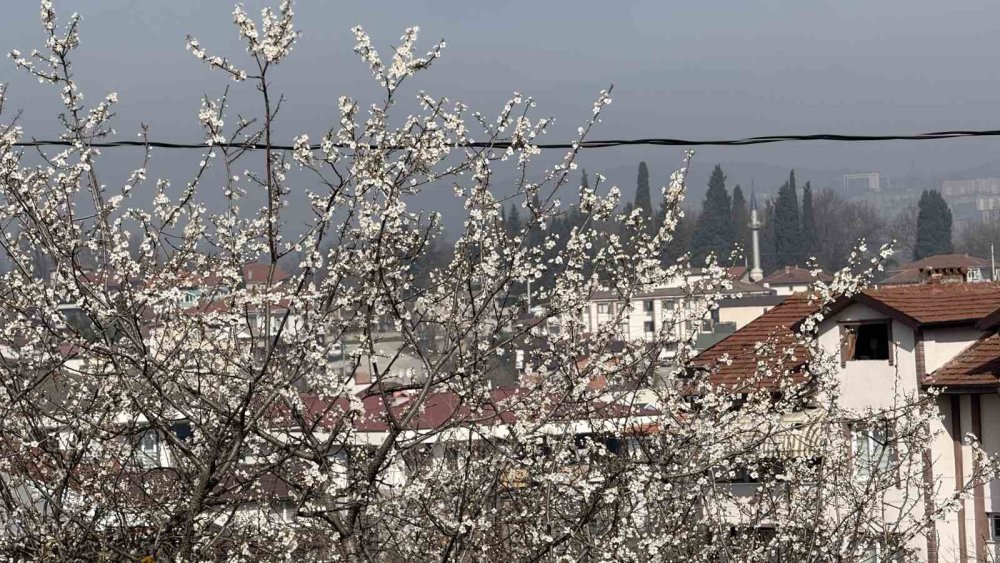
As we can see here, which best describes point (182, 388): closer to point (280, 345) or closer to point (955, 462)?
point (280, 345)

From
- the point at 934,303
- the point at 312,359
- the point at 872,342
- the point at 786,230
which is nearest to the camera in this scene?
the point at 312,359

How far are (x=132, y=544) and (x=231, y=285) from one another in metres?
1.36

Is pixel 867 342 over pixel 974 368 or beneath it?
over

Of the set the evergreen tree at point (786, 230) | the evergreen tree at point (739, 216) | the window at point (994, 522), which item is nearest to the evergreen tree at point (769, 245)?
the evergreen tree at point (786, 230)

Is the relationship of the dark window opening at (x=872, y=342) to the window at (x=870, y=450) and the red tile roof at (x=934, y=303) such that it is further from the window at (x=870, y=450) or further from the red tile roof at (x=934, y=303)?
the window at (x=870, y=450)

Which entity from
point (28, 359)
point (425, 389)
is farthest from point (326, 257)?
point (28, 359)

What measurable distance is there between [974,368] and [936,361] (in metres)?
1.26

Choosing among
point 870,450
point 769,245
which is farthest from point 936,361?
point 769,245

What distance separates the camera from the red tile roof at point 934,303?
2198 centimetres

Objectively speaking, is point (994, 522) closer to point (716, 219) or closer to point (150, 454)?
point (150, 454)

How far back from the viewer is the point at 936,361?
73.2ft

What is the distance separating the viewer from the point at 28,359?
25.4 feet

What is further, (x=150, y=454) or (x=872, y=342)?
(x=872, y=342)

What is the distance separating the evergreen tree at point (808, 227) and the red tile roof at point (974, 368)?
130m
